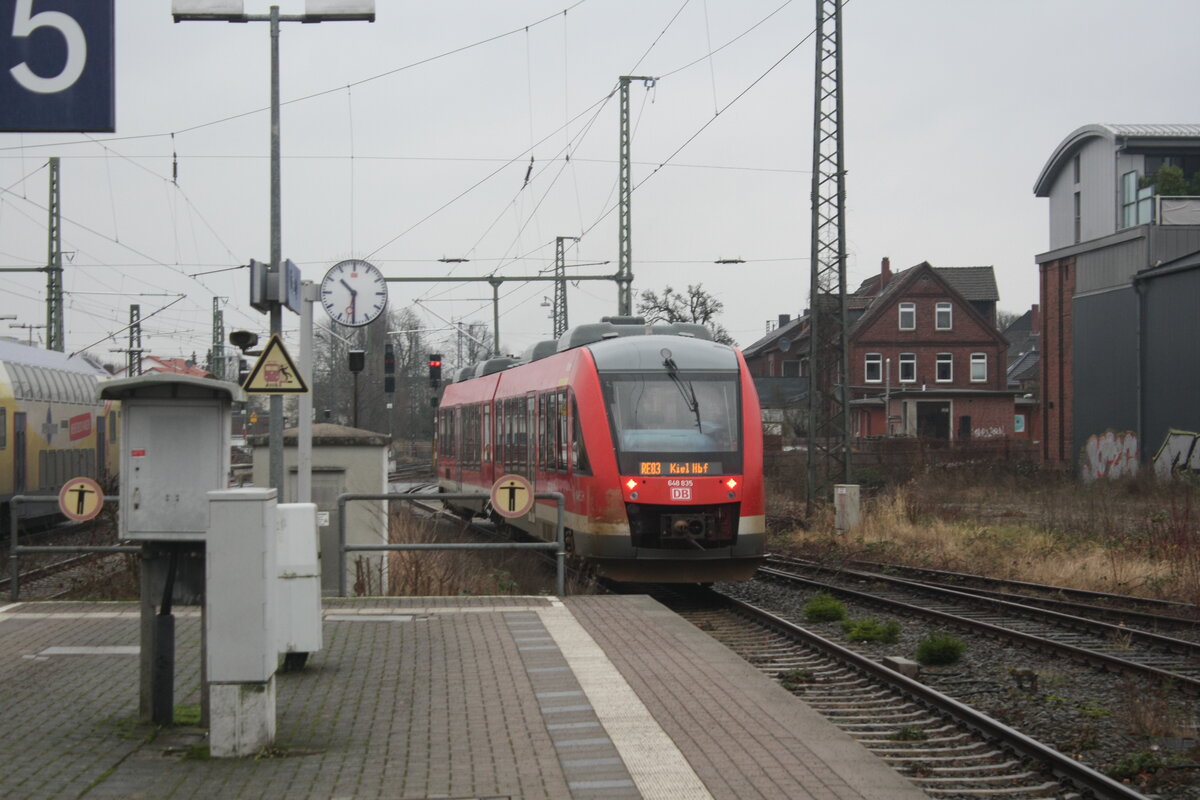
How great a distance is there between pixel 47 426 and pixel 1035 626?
18954mm

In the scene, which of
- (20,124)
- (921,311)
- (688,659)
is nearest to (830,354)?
(688,659)

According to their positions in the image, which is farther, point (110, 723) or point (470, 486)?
point (470, 486)

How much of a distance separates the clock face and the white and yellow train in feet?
28.5

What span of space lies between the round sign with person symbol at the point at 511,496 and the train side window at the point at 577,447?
233 cm

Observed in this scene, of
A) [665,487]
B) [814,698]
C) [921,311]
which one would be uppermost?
[921,311]

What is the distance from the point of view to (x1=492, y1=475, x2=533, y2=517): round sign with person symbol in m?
11.9

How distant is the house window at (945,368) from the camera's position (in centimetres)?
6838

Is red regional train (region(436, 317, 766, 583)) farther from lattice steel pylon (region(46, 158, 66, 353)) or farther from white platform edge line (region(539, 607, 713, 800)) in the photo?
lattice steel pylon (region(46, 158, 66, 353))

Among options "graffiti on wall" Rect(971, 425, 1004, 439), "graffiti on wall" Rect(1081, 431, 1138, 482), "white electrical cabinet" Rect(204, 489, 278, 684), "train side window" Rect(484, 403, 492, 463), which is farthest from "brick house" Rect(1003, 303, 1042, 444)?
"white electrical cabinet" Rect(204, 489, 278, 684)

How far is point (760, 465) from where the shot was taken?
14.5 m

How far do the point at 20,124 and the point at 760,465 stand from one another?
28.9 ft

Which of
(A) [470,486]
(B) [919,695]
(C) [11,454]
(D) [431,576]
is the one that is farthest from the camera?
(A) [470,486]

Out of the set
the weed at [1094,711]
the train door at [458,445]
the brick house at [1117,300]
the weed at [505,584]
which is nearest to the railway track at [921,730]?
the weed at [1094,711]

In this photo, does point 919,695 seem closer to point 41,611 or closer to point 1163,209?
point 41,611
